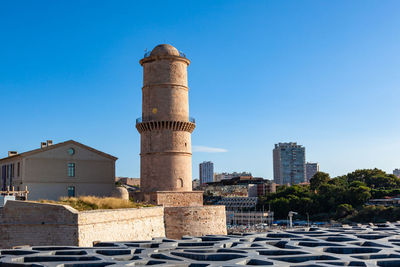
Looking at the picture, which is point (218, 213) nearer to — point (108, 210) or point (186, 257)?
point (108, 210)

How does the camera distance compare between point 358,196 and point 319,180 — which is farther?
point 319,180

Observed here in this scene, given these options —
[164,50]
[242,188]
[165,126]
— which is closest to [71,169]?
[165,126]

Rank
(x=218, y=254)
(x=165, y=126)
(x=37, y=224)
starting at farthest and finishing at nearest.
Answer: (x=165, y=126) < (x=37, y=224) < (x=218, y=254)

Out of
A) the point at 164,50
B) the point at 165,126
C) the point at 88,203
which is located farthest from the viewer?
the point at 164,50

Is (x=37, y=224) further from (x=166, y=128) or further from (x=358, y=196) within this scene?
(x=358, y=196)

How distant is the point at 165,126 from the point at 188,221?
840 cm

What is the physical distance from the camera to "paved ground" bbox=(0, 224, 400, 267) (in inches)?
562

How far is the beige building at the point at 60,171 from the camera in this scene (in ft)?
105

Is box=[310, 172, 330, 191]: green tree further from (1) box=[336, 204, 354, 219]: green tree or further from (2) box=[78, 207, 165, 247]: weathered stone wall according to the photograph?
(2) box=[78, 207, 165, 247]: weathered stone wall

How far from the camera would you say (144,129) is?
37.3m

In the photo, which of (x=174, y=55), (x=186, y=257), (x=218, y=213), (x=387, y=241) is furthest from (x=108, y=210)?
(x=174, y=55)

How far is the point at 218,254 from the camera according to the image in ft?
51.8

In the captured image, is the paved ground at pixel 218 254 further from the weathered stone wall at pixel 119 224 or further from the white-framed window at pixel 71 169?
the white-framed window at pixel 71 169

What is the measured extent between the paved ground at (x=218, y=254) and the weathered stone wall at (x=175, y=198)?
13.0 m
